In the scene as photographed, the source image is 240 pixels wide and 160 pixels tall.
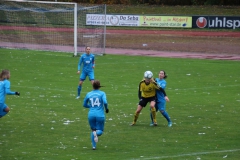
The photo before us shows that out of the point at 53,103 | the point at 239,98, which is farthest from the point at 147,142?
the point at 239,98

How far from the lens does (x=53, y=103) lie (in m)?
22.0

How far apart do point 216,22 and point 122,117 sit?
1213 inches

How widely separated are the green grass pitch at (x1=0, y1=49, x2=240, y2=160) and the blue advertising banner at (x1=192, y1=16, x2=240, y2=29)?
1363cm

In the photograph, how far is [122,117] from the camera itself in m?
19.4

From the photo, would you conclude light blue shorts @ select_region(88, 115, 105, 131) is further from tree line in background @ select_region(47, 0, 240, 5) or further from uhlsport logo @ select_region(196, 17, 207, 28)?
tree line in background @ select_region(47, 0, 240, 5)

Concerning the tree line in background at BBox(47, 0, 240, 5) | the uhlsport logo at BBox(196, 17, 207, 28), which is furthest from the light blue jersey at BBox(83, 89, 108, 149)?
the tree line in background at BBox(47, 0, 240, 5)

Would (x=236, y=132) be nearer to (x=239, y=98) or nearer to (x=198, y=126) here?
(x=198, y=126)

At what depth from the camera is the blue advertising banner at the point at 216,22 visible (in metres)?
48.1

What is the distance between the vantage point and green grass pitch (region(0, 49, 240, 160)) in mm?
14531

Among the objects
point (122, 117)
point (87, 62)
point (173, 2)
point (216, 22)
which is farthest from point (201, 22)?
point (122, 117)

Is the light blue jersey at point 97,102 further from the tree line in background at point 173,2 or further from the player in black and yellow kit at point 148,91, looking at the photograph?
the tree line in background at point 173,2

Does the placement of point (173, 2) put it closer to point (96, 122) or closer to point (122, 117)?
point (122, 117)

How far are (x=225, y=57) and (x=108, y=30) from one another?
1633 centimetres

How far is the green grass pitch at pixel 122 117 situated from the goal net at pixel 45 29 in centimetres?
933
